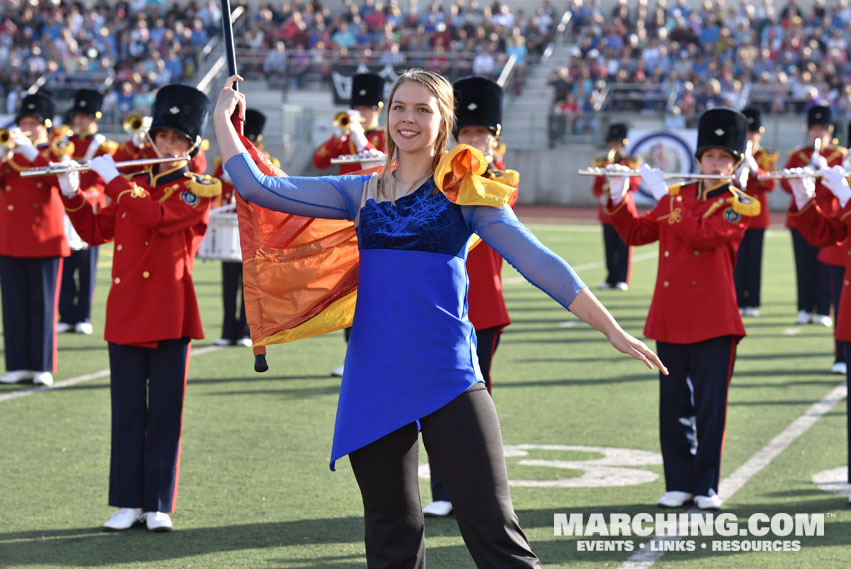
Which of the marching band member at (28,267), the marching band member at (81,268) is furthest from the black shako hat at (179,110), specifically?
the marching band member at (81,268)

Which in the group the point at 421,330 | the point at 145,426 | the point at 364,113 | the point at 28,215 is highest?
the point at 364,113

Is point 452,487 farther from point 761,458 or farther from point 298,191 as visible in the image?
point 761,458

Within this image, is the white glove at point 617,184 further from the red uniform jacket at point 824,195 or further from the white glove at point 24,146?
the white glove at point 24,146

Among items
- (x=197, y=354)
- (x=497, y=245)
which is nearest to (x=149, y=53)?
(x=197, y=354)

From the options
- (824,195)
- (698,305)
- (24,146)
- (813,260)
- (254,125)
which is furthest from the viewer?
(813,260)

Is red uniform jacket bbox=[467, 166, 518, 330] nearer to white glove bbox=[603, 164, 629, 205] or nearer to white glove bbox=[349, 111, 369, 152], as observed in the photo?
white glove bbox=[603, 164, 629, 205]

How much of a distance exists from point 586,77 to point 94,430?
2299cm

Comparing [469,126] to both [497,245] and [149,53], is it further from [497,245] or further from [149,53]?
[149,53]

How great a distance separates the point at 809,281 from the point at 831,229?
22.3 feet

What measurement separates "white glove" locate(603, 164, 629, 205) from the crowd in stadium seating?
20.7 meters

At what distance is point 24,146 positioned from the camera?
8.28 meters

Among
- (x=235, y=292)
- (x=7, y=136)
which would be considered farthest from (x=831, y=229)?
(x=235, y=292)

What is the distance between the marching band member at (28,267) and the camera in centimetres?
899

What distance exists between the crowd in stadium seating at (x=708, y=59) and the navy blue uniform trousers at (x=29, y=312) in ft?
63.1
